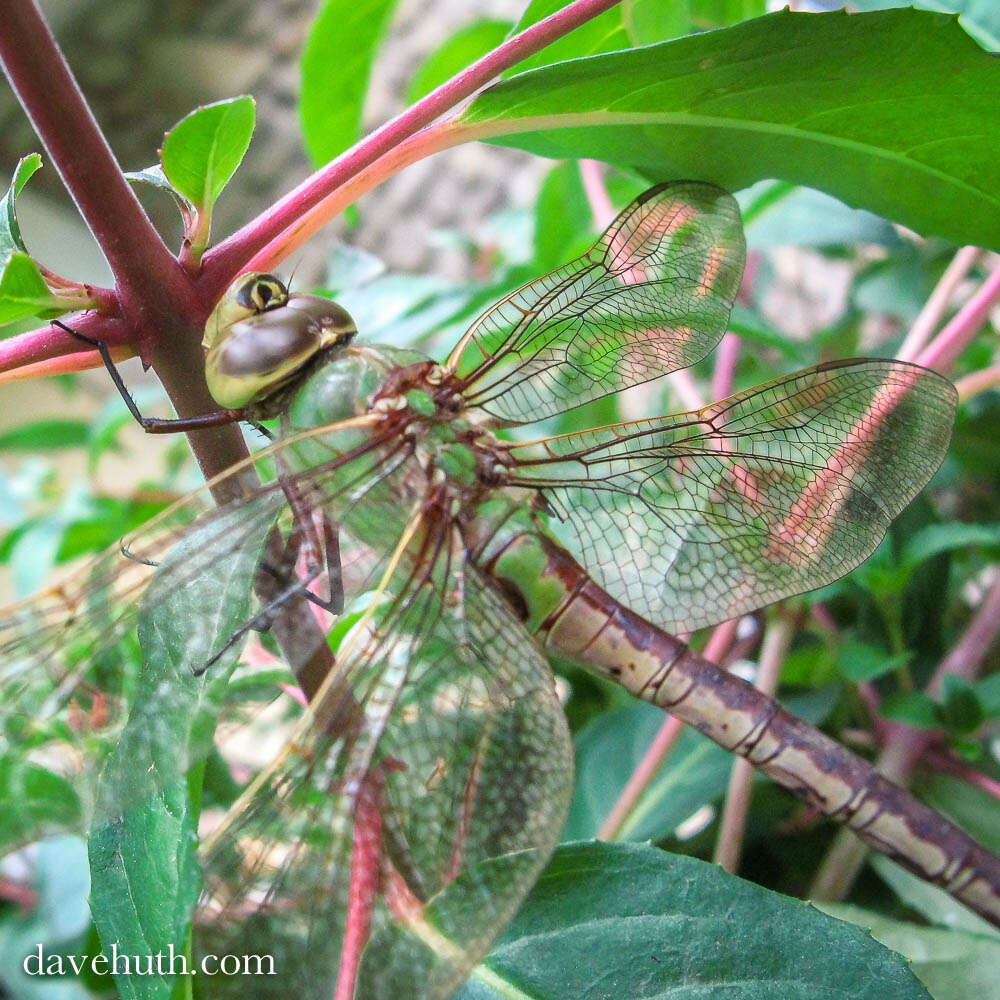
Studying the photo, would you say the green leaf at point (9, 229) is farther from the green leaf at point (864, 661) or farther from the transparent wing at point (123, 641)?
the green leaf at point (864, 661)

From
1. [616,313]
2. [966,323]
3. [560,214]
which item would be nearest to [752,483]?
[616,313]

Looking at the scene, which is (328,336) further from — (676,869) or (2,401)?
(2,401)

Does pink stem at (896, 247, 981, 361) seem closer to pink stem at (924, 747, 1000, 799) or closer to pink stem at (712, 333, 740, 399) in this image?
pink stem at (712, 333, 740, 399)

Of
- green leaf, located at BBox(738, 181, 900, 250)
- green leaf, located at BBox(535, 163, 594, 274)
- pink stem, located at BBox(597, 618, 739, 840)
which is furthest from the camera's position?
green leaf, located at BBox(535, 163, 594, 274)

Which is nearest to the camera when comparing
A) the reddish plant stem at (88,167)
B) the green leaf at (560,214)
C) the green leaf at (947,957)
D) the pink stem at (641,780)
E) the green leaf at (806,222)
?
the reddish plant stem at (88,167)

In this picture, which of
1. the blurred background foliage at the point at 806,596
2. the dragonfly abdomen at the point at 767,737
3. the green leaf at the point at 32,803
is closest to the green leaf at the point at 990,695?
the blurred background foliage at the point at 806,596

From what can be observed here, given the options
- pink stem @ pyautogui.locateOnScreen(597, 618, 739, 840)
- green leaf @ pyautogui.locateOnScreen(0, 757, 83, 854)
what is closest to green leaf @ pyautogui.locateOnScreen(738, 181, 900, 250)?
pink stem @ pyautogui.locateOnScreen(597, 618, 739, 840)

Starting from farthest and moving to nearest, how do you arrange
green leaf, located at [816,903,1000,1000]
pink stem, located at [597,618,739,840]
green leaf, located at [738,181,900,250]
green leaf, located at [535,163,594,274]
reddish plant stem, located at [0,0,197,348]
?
1. green leaf, located at [535,163,594,274]
2. green leaf, located at [738,181,900,250]
3. pink stem, located at [597,618,739,840]
4. green leaf, located at [816,903,1000,1000]
5. reddish plant stem, located at [0,0,197,348]
